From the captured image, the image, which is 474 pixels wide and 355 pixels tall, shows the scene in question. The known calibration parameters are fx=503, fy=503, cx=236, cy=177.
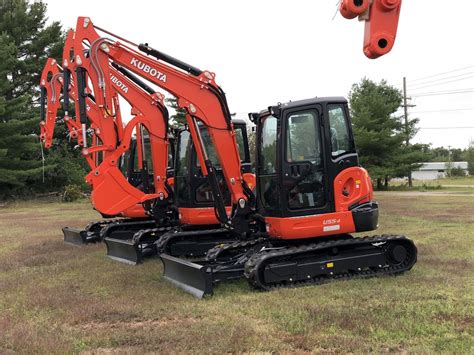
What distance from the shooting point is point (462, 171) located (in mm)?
78875

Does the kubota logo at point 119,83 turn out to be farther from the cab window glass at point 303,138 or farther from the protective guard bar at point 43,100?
the cab window glass at point 303,138

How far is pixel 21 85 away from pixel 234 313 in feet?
105

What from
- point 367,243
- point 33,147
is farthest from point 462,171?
point 367,243

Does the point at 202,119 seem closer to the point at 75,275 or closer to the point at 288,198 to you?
the point at 288,198

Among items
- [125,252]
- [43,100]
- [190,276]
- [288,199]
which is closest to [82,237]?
[125,252]

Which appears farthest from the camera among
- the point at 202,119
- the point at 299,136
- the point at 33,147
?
the point at 33,147

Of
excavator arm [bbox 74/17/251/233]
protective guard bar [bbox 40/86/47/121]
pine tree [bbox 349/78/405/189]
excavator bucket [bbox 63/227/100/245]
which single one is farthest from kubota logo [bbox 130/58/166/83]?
pine tree [bbox 349/78/405/189]

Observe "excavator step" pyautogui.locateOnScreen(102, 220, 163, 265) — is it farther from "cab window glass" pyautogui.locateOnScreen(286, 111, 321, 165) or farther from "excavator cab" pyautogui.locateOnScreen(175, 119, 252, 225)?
"cab window glass" pyautogui.locateOnScreen(286, 111, 321, 165)

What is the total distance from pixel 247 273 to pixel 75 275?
322 cm

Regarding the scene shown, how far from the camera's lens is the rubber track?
6473mm

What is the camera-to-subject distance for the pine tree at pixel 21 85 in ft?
94.2

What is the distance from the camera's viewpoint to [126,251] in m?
9.32

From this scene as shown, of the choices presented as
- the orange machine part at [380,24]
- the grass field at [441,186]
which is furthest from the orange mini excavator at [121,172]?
the grass field at [441,186]

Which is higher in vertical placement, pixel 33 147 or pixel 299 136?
pixel 33 147
